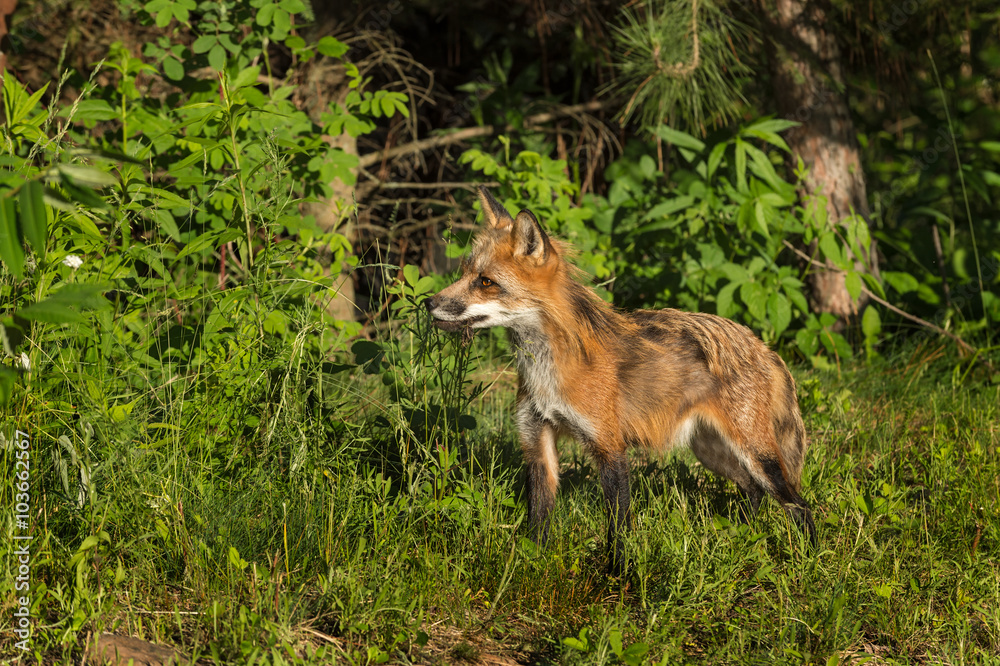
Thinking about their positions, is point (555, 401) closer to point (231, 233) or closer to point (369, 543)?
point (369, 543)

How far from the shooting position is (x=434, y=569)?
3.31 metres

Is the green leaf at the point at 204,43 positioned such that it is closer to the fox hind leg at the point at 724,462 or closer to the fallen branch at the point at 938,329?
the fox hind leg at the point at 724,462

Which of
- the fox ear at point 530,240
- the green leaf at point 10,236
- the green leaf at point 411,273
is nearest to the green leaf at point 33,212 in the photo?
the green leaf at point 10,236

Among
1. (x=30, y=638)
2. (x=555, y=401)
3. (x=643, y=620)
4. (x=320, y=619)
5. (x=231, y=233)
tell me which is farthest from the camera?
(x=555, y=401)

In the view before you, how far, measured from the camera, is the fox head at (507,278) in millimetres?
3975

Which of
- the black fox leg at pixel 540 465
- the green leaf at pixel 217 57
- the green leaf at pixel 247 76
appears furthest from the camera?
the green leaf at pixel 217 57

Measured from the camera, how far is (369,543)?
3.50 m

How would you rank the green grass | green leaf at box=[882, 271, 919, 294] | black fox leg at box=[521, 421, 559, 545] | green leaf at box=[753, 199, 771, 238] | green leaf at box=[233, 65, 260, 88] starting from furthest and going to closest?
green leaf at box=[882, 271, 919, 294], green leaf at box=[753, 199, 771, 238], green leaf at box=[233, 65, 260, 88], black fox leg at box=[521, 421, 559, 545], the green grass

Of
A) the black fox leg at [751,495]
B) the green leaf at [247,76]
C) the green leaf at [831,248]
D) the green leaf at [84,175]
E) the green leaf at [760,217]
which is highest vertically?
the green leaf at [247,76]

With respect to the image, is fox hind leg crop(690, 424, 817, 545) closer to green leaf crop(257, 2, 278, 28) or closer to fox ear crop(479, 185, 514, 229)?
fox ear crop(479, 185, 514, 229)

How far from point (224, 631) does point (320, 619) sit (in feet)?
1.18

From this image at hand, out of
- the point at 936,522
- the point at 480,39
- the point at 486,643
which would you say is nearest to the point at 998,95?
the point at 480,39

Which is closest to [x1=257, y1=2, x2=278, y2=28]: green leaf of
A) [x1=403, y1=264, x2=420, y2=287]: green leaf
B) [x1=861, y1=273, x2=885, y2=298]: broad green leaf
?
[x1=403, y1=264, x2=420, y2=287]: green leaf

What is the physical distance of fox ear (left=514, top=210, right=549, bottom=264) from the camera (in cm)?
398
